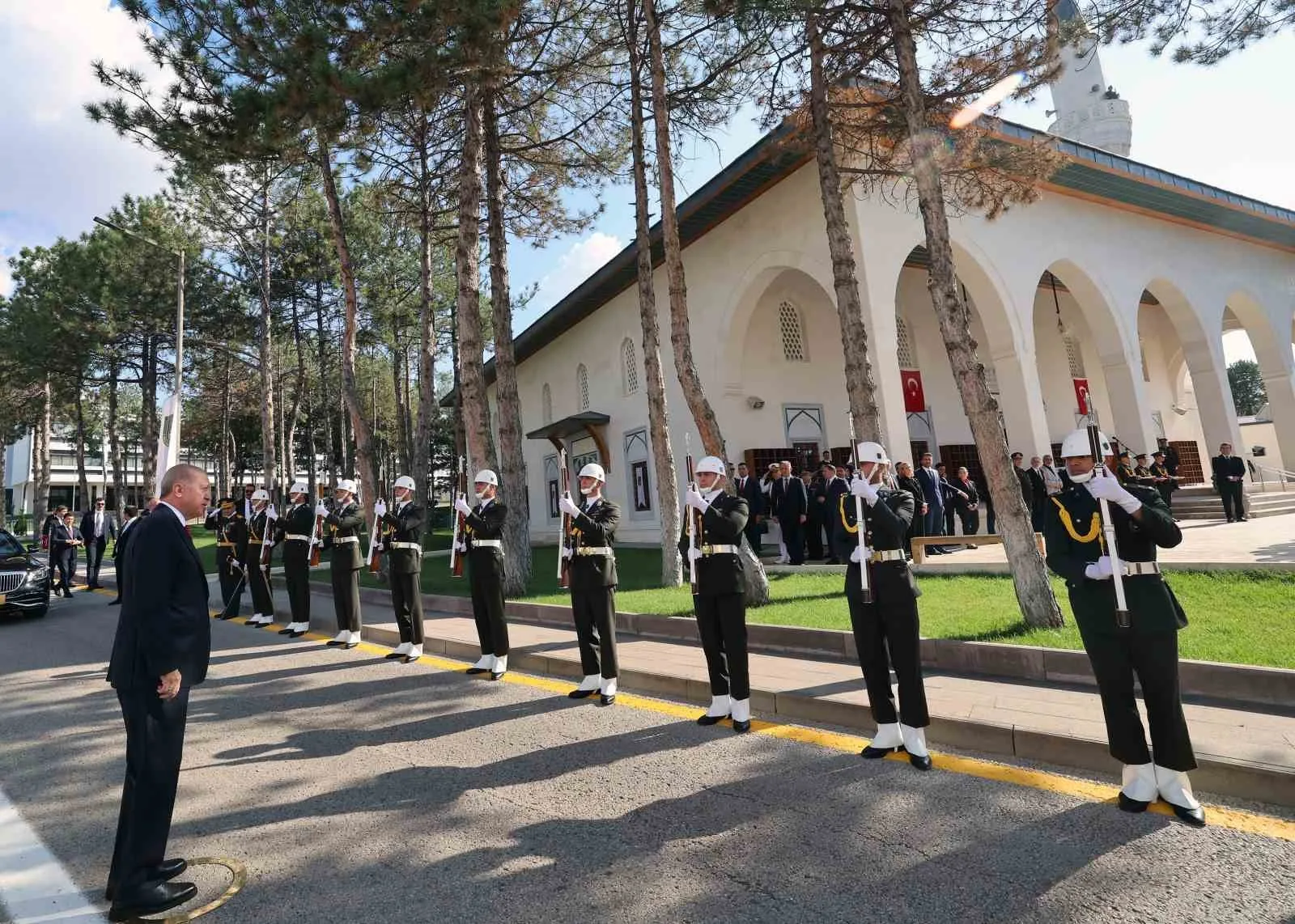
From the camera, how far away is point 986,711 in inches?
178

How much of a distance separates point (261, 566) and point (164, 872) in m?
9.20

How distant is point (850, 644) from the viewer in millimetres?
6500

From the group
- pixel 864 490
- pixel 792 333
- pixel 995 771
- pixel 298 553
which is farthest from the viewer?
pixel 792 333

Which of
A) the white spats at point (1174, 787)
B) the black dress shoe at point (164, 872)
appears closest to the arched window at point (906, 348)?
the white spats at point (1174, 787)

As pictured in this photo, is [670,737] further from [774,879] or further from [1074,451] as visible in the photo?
[1074,451]

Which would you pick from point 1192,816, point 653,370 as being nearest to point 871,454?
point 1192,816

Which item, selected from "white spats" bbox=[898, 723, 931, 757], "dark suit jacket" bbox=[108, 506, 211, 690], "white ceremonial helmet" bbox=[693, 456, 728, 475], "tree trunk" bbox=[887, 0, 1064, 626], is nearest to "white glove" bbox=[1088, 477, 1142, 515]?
"white spats" bbox=[898, 723, 931, 757]

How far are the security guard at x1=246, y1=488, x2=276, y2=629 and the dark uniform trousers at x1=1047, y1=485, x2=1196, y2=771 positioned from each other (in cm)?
1105

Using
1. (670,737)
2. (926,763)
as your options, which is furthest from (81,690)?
(926,763)

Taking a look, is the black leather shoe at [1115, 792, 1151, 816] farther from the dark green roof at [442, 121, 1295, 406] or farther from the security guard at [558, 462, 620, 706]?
the dark green roof at [442, 121, 1295, 406]

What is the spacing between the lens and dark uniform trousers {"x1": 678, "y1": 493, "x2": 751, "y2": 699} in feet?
16.5

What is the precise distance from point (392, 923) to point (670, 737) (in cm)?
241

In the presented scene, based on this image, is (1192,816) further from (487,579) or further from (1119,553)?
(487,579)

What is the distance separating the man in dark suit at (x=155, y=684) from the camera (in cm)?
289
